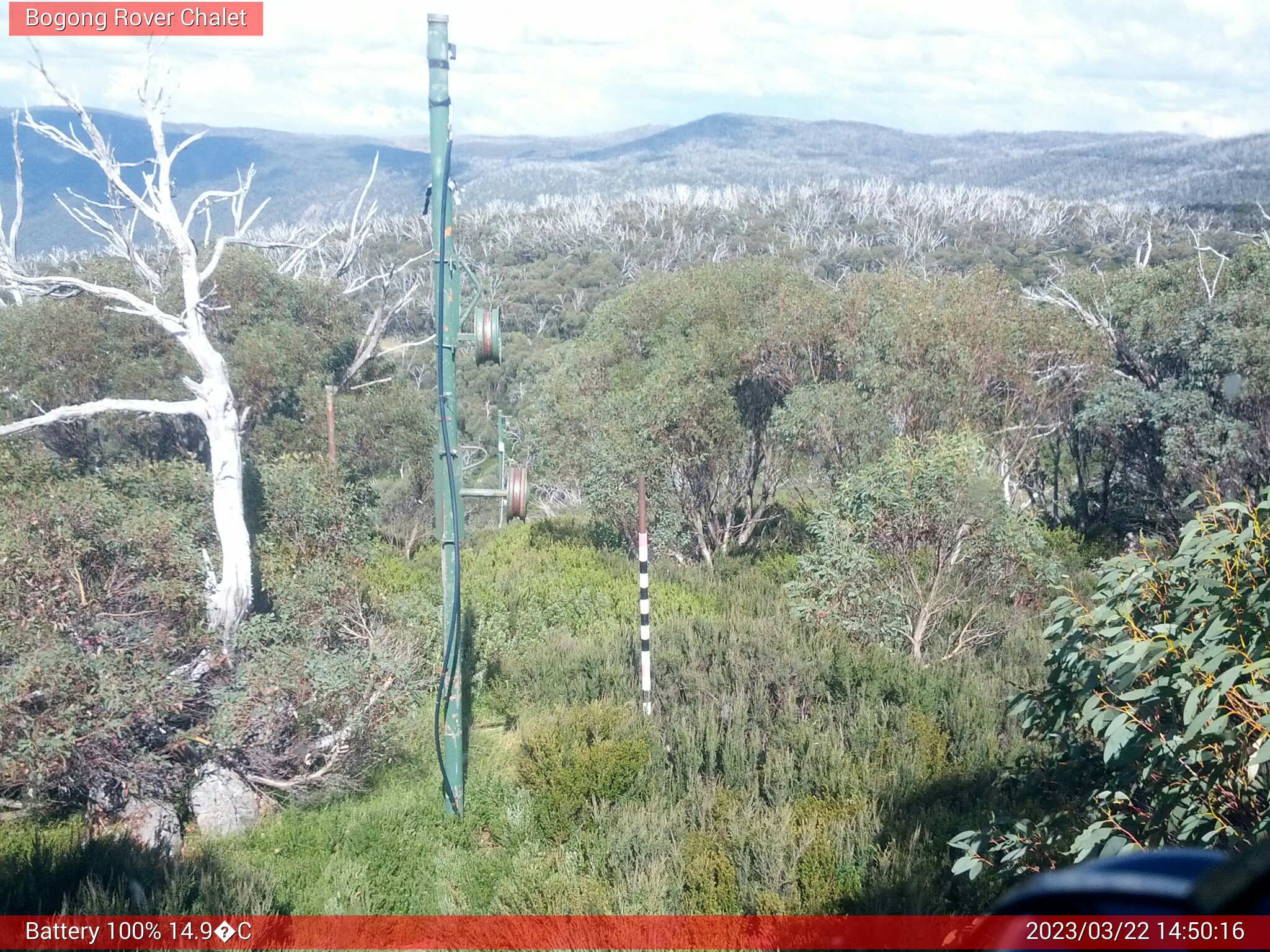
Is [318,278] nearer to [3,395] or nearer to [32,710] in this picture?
[3,395]

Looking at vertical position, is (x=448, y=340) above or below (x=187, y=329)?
above

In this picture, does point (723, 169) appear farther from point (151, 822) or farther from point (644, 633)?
point (151, 822)

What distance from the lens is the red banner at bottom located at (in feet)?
14.7

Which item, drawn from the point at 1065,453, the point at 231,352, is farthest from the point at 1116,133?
the point at 231,352

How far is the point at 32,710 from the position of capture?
6551 mm

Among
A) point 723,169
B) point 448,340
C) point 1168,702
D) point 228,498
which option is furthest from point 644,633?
point 723,169

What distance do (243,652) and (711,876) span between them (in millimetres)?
4575

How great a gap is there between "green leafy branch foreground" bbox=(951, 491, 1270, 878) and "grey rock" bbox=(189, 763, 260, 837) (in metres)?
5.18

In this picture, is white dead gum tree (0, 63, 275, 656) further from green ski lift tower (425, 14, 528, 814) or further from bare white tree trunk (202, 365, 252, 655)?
green ski lift tower (425, 14, 528, 814)

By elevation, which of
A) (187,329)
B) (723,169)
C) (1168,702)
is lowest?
(1168,702)

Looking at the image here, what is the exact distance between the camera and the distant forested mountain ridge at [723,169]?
98.2 meters

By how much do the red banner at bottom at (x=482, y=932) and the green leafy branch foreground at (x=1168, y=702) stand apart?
75cm

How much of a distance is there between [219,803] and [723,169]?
16031cm

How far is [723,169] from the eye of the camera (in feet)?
520
